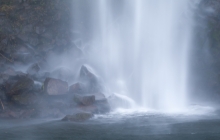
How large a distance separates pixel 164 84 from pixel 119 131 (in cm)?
988

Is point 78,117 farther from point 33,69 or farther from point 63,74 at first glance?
point 33,69

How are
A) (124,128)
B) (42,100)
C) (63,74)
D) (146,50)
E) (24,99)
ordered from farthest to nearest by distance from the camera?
(146,50) < (63,74) < (42,100) < (24,99) < (124,128)

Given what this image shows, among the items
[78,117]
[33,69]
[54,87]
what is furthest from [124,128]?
[33,69]

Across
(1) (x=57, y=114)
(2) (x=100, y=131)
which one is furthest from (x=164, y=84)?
(2) (x=100, y=131)

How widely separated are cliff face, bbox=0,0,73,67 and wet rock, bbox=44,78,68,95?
5.98 meters

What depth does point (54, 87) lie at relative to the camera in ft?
67.1

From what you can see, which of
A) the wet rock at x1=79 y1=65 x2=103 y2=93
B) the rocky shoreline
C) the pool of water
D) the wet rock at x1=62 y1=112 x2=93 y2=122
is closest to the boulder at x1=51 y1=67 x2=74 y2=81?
the wet rock at x1=79 y1=65 x2=103 y2=93

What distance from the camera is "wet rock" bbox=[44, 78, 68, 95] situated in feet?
66.6

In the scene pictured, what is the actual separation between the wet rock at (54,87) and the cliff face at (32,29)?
598 centimetres

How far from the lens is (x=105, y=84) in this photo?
24.5m

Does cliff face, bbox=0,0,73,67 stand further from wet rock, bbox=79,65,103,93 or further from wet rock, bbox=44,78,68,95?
wet rock, bbox=44,78,68,95

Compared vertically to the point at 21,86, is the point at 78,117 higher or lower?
lower

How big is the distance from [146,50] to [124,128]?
1077 centimetres

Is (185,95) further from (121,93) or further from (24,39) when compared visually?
(24,39)
